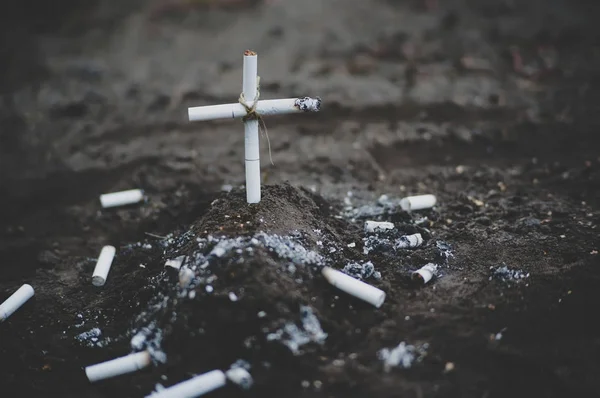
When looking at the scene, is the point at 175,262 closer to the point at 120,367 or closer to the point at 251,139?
the point at 120,367

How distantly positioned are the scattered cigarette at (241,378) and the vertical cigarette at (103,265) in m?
1.80

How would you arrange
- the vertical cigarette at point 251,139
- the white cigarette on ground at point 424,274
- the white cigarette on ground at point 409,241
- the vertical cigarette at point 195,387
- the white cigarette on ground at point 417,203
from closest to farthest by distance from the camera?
1. the vertical cigarette at point 195,387
2. the vertical cigarette at point 251,139
3. the white cigarette on ground at point 424,274
4. the white cigarette on ground at point 409,241
5. the white cigarette on ground at point 417,203

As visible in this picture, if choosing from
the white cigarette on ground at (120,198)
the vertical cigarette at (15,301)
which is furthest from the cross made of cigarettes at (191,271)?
the white cigarette on ground at (120,198)

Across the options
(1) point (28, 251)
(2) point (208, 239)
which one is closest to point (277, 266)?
(2) point (208, 239)

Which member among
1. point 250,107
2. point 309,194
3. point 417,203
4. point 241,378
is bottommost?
point 241,378

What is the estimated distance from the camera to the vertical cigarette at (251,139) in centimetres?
405

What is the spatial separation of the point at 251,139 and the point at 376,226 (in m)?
1.46

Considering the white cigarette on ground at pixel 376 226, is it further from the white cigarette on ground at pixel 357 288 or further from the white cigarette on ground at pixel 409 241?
the white cigarette on ground at pixel 357 288

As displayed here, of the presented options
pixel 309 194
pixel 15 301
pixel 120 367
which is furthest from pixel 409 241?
pixel 15 301

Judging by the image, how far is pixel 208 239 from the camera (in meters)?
4.09

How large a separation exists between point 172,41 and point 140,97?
5.49 feet

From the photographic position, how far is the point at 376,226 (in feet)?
16.1

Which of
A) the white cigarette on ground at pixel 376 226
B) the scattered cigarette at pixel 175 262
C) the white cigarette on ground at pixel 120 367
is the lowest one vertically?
the white cigarette on ground at pixel 120 367

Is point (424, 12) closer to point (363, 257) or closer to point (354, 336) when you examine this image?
point (363, 257)
